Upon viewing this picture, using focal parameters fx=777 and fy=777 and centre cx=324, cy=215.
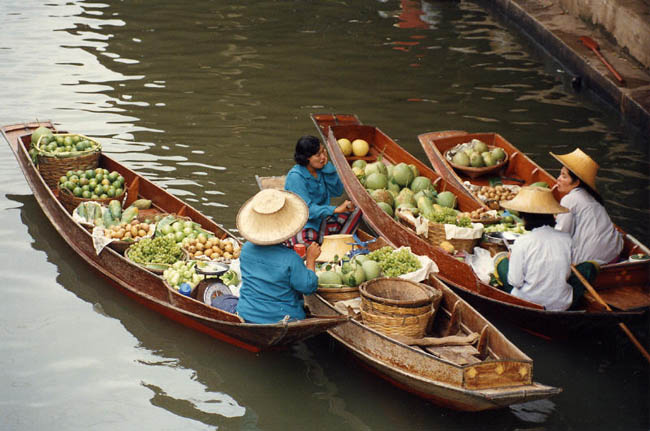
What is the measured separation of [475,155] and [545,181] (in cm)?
85

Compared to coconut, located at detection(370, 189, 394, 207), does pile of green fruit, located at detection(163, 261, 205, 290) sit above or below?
below

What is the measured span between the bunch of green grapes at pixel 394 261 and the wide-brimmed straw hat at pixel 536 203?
86cm

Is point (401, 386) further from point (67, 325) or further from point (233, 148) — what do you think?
point (233, 148)

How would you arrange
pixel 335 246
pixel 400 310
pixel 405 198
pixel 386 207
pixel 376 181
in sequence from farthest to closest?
pixel 376 181 → pixel 405 198 → pixel 386 207 → pixel 335 246 → pixel 400 310

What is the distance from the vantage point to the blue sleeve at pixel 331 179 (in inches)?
274

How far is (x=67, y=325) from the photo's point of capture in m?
6.43

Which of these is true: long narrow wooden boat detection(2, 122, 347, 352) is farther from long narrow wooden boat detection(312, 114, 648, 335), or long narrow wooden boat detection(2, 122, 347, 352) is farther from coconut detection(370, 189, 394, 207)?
coconut detection(370, 189, 394, 207)

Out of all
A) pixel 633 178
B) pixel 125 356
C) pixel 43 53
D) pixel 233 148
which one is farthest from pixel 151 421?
pixel 43 53

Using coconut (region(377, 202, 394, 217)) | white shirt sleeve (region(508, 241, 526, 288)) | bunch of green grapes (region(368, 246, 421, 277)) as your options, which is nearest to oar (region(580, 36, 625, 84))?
coconut (region(377, 202, 394, 217))

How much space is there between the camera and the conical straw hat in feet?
21.8

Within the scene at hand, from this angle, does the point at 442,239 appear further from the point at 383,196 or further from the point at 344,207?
the point at 383,196

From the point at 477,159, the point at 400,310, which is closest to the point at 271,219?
the point at 400,310

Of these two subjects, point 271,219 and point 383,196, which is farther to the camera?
point 383,196

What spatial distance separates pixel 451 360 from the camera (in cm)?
509
